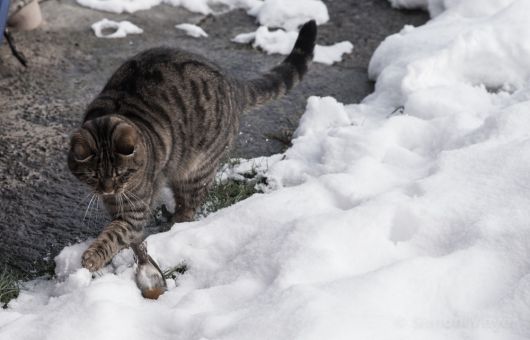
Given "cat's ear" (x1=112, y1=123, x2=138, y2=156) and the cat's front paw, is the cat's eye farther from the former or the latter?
the cat's front paw

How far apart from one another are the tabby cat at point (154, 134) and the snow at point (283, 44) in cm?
140

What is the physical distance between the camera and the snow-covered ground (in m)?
2.33

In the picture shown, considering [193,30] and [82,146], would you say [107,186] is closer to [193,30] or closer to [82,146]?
[82,146]

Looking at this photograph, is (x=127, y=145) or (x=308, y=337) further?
(x=127, y=145)

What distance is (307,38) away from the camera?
159 inches

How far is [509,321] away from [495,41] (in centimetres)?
262

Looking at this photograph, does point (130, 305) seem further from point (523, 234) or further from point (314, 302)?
point (523, 234)

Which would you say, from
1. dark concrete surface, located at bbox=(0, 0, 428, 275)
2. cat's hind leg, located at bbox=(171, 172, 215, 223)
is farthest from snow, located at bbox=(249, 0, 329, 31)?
cat's hind leg, located at bbox=(171, 172, 215, 223)

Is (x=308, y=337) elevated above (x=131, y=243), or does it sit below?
above

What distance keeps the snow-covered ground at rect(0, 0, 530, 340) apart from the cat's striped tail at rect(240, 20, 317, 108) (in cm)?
33

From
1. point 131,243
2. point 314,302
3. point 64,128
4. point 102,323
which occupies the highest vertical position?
point 314,302

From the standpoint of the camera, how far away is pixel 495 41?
443 centimetres

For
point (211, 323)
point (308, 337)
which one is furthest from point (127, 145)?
point (308, 337)

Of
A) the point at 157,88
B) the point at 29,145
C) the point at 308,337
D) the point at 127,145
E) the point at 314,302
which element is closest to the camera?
the point at 308,337
